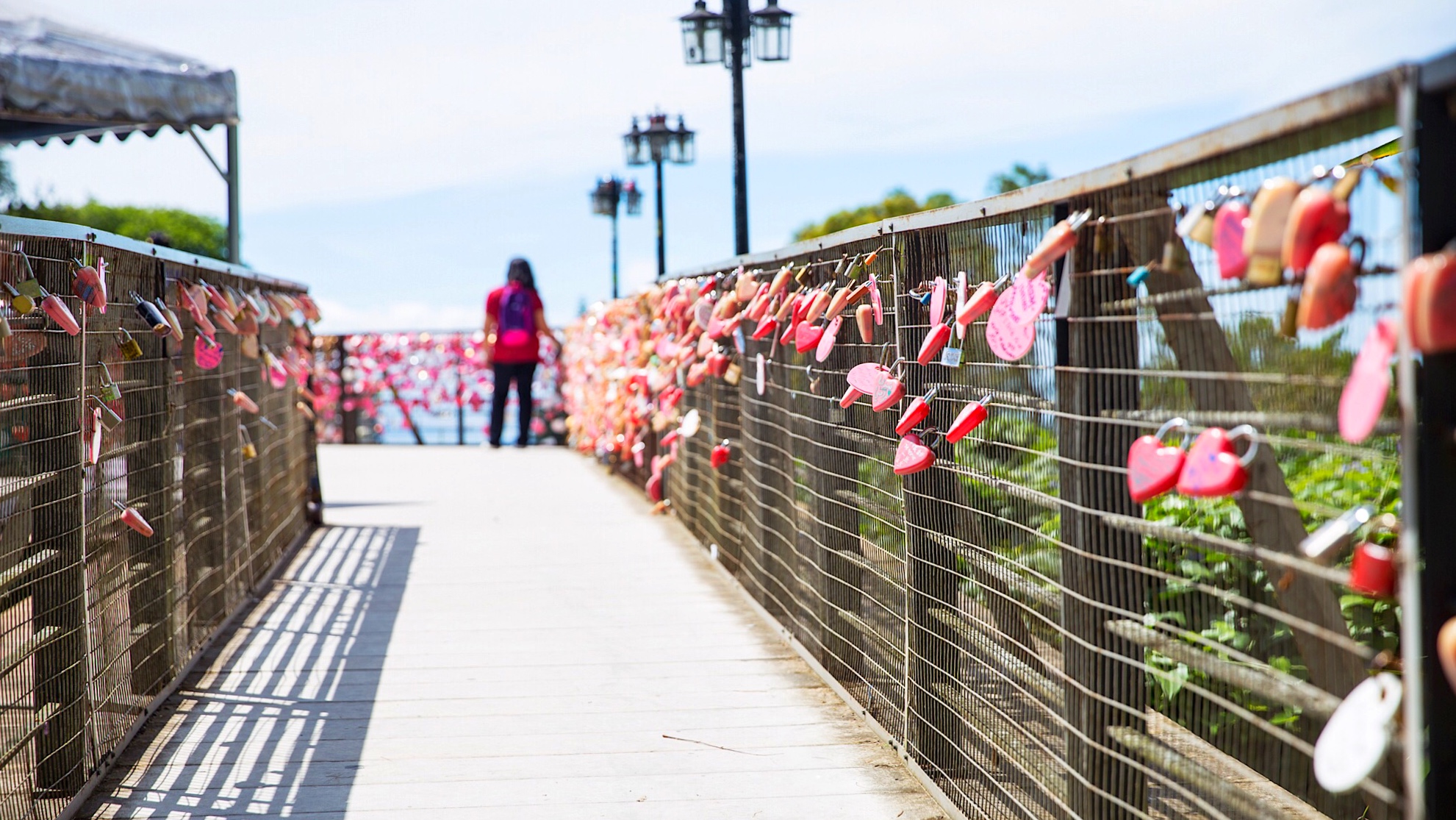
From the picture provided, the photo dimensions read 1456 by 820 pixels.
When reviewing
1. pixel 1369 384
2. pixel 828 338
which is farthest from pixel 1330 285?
pixel 828 338

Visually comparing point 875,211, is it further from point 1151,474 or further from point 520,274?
point 1151,474

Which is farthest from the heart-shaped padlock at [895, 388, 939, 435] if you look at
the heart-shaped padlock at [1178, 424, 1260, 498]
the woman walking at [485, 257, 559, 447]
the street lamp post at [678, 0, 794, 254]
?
the woman walking at [485, 257, 559, 447]

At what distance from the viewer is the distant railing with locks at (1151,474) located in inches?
53.2

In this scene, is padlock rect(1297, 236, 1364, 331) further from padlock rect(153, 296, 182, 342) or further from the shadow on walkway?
padlock rect(153, 296, 182, 342)

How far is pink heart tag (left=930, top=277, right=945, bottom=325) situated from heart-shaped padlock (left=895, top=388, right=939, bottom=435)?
0.18 m

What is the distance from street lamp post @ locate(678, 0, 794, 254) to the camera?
826 cm

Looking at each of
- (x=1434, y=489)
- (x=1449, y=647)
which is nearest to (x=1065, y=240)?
(x=1434, y=489)

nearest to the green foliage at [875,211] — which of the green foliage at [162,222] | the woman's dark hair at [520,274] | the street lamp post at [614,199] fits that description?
the street lamp post at [614,199]

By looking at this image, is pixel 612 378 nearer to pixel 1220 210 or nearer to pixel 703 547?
pixel 703 547

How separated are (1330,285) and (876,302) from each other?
1.84 metres

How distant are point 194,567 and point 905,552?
2.49 metres

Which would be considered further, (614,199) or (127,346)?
(614,199)

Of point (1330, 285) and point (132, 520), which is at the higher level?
point (1330, 285)

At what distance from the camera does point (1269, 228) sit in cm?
147
